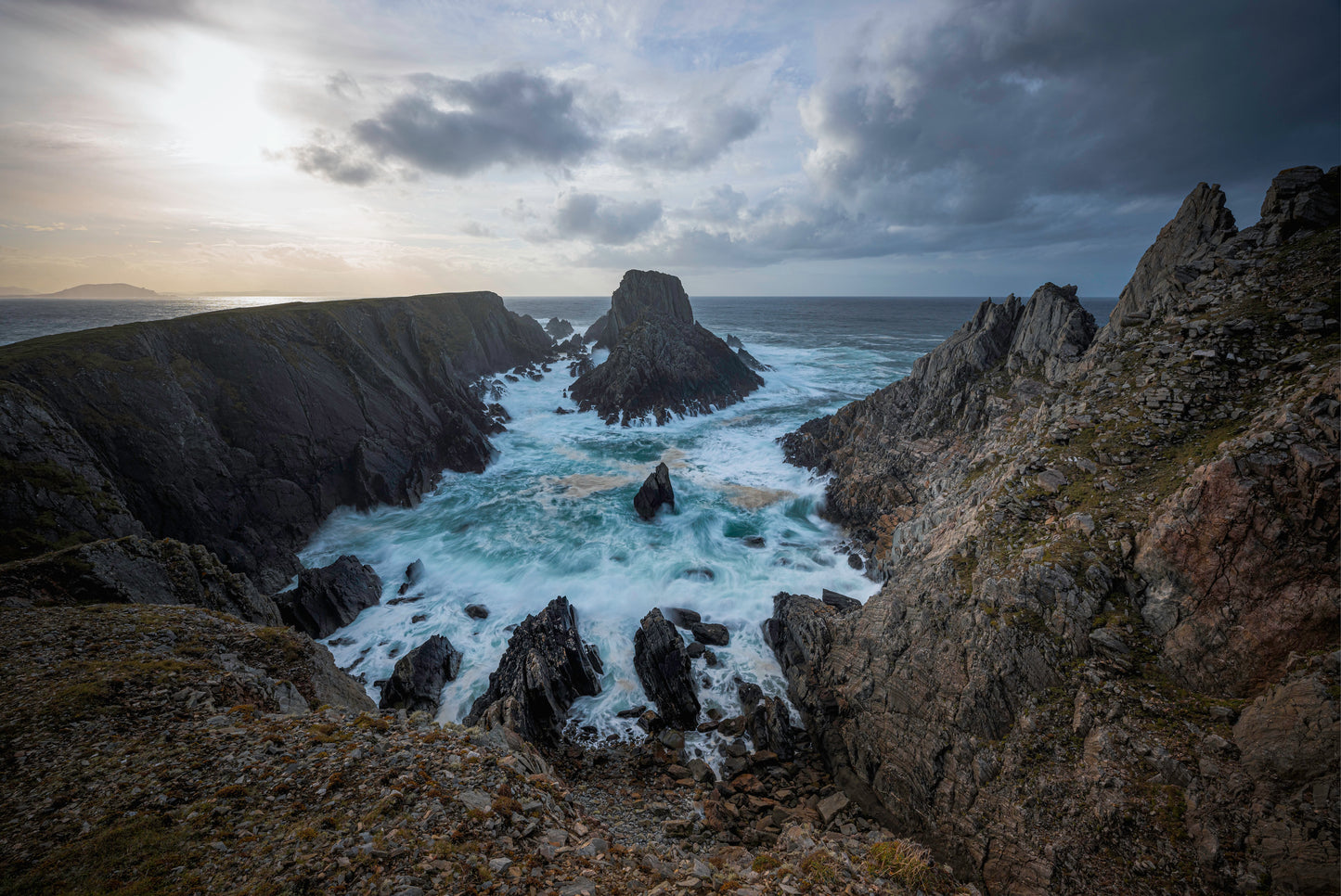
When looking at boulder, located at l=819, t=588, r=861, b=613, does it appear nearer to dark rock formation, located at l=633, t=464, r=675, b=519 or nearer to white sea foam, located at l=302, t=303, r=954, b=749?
white sea foam, located at l=302, t=303, r=954, b=749

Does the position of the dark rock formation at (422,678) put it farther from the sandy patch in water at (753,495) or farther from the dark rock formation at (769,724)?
the sandy patch in water at (753,495)

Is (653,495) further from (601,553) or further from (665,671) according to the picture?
(665,671)

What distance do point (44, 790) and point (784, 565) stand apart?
80.4 ft

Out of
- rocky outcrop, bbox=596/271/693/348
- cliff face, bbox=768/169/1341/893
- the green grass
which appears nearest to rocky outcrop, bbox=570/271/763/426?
rocky outcrop, bbox=596/271/693/348

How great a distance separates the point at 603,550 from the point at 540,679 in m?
12.0

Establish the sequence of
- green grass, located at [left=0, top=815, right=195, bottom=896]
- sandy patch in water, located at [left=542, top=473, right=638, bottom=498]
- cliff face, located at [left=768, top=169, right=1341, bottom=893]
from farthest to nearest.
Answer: sandy patch in water, located at [left=542, top=473, right=638, bottom=498]
cliff face, located at [left=768, top=169, right=1341, bottom=893]
green grass, located at [left=0, top=815, right=195, bottom=896]

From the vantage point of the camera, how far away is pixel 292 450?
32344mm

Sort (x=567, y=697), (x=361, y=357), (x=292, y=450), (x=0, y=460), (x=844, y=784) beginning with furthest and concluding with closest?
(x=361, y=357)
(x=292, y=450)
(x=0, y=460)
(x=567, y=697)
(x=844, y=784)

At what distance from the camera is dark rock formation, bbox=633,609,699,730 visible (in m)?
16.8

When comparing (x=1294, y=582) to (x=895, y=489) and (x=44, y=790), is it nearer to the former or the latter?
(x=895, y=489)

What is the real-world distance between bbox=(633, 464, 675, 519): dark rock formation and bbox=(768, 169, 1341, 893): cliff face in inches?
660

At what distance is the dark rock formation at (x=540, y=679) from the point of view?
50.4 ft

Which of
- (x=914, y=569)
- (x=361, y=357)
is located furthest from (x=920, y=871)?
(x=361, y=357)

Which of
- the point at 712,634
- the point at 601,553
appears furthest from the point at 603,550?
the point at 712,634
